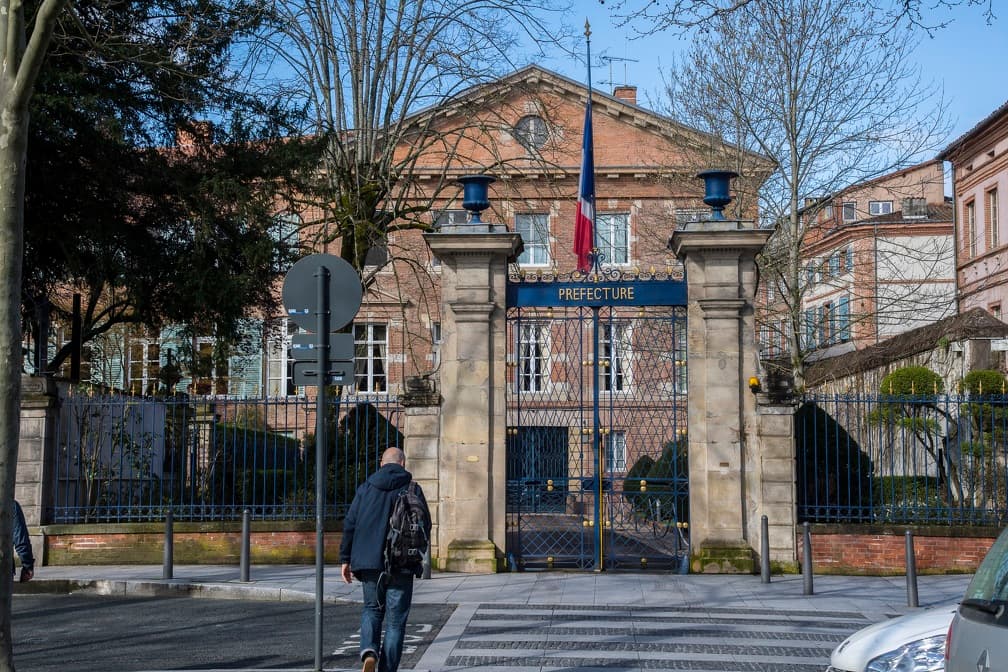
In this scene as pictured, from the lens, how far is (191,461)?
16906 millimetres

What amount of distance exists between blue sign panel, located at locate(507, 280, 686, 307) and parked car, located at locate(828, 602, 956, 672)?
8501 mm

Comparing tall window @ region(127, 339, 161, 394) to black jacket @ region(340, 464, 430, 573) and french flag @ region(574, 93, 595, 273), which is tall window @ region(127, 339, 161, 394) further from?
black jacket @ region(340, 464, 430, 573)

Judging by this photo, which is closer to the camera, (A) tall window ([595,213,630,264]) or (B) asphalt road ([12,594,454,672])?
(B) asphalt road ([12,594,454,672])

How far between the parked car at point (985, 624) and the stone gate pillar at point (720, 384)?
10.4 metres

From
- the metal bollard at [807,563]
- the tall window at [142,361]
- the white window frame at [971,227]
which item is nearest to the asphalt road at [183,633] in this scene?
the metal bollard at [807,563]

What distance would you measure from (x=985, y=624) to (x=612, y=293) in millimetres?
11375

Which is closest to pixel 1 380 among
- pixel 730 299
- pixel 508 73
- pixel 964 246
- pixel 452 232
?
pixel 452 232

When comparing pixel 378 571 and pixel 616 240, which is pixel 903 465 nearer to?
pixel 378 571

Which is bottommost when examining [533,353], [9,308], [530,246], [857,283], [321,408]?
[321,408]

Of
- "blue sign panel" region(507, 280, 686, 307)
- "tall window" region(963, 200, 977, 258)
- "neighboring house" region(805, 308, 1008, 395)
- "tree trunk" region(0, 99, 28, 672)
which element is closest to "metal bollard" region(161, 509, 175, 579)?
"blue sign panel" region(507, 280, 686, 307)

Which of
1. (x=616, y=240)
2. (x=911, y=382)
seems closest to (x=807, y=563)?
(x=911, y=382)

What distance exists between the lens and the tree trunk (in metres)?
8.05

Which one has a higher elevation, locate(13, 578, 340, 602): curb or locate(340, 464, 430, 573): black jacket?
locate(340, 464, 430, 573): black jacket

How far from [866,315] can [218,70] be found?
1415cm
